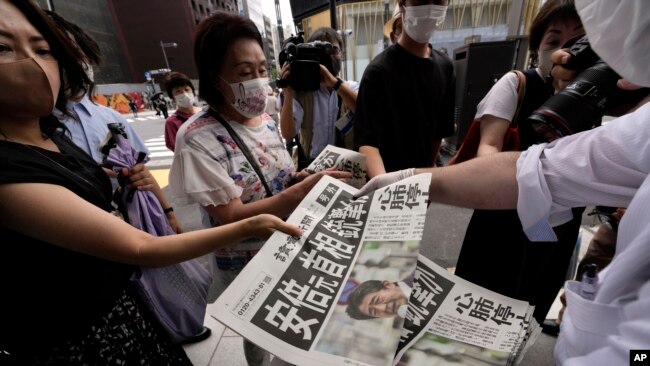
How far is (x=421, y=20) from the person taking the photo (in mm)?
1314

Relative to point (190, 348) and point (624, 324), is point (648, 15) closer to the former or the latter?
point (624, 324)

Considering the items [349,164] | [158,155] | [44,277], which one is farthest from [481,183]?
[158,155]

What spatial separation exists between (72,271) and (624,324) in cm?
103

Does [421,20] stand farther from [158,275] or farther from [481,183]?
[158,275]

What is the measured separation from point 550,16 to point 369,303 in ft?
4.15

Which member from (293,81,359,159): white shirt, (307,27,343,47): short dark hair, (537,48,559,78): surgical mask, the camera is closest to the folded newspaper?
the camera

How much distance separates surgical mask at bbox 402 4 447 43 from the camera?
131 cm

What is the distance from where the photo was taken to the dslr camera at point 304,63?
5.12ft

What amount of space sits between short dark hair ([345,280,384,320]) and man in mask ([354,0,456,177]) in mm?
755

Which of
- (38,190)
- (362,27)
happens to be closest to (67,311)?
(38,190)

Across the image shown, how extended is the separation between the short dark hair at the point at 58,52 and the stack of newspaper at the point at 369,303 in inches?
30.9

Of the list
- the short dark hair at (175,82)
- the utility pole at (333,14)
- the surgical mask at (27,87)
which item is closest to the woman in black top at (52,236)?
the surgical mask at (27,87)

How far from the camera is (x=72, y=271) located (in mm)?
668

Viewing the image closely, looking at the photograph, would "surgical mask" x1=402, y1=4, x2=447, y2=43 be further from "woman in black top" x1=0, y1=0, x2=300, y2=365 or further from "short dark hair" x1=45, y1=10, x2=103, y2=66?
"short dark hair" x1=45, y1=10, x2=103, y2=66
